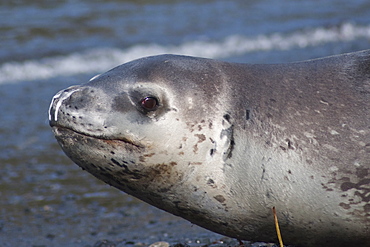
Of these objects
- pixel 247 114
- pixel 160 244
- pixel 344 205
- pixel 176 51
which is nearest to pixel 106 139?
pixel 247 114

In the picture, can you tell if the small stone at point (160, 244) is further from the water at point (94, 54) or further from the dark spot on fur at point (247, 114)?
the dark spot on fur at point (247, 114)

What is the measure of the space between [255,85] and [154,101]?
0.51m

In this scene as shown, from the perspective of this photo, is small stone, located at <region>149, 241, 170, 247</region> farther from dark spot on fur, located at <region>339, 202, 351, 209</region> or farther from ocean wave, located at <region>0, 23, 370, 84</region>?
ocean wave, located at <region>0, 23, 370, 84</region>

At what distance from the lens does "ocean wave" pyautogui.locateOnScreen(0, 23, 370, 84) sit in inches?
423

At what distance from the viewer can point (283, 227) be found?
310 cm

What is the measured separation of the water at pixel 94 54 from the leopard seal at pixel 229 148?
130cm

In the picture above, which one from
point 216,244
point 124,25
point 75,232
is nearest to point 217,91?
point 216,244

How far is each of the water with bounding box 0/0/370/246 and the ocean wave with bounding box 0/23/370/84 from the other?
0.02 m

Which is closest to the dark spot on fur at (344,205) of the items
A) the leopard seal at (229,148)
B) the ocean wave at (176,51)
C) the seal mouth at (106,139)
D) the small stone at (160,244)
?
the leopard seal at (229,148)

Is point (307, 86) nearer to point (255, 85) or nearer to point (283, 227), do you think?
point (255, 85)

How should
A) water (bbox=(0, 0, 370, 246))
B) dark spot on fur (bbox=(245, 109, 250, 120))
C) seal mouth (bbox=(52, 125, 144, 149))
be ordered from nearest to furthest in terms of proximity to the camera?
seal mouth (bbox=(52, 125, 144, 149)) < dark spot on fur (bbox=(245, 109, 250, 120)) < water (bbox=(0, 0, 370, 246))

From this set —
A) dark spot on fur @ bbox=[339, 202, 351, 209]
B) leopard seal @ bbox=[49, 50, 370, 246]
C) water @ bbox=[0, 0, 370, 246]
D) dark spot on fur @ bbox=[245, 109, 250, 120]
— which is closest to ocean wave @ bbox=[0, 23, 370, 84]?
water @ bbox=[0, 0, 370, 246]

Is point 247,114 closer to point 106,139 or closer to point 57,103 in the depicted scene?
point 106,139

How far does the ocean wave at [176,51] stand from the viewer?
10.7m
